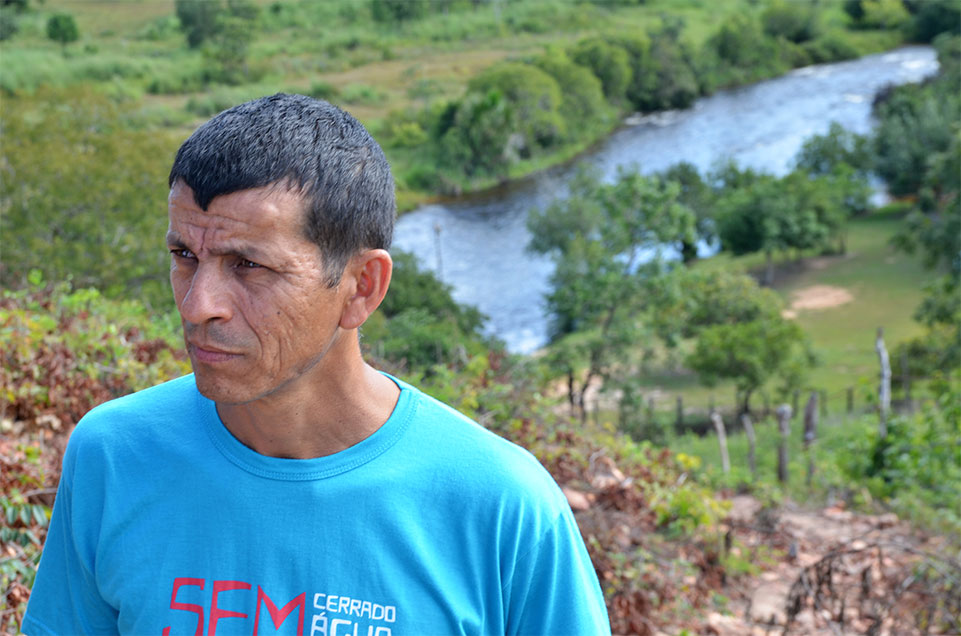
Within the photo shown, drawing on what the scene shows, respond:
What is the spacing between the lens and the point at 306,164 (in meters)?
1.29

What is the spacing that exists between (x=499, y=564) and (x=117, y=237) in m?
18.9

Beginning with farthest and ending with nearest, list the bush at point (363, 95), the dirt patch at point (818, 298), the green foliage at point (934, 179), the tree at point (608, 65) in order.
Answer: the tree at point (608, 65)
the bush at point (363, 95)
the dirt patch at point (818, 298)
the green foliage at point (934, 179)

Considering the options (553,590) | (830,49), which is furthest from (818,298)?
(553,590)

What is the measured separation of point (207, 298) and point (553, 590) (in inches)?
24.4

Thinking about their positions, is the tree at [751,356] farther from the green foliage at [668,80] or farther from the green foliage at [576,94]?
the green foliage at [668,80]

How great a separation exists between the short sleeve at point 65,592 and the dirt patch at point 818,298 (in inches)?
1258

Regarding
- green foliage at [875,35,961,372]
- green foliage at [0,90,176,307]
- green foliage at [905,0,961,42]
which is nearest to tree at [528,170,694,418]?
green foliage at [875,35,961,372]

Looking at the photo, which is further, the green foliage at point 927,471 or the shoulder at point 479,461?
the green foliage at point 927,471

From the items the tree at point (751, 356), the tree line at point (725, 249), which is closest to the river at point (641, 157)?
the tree line at point (725, 249)

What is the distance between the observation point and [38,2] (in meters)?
44.8

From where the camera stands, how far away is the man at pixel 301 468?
4.31 feet

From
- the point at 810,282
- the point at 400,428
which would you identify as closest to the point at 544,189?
the point at 810,282

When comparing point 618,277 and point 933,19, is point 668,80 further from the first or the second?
point 618,277

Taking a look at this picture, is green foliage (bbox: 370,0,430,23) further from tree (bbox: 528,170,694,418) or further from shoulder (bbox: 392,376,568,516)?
shoulder (bbox: 392,376,568,516)
